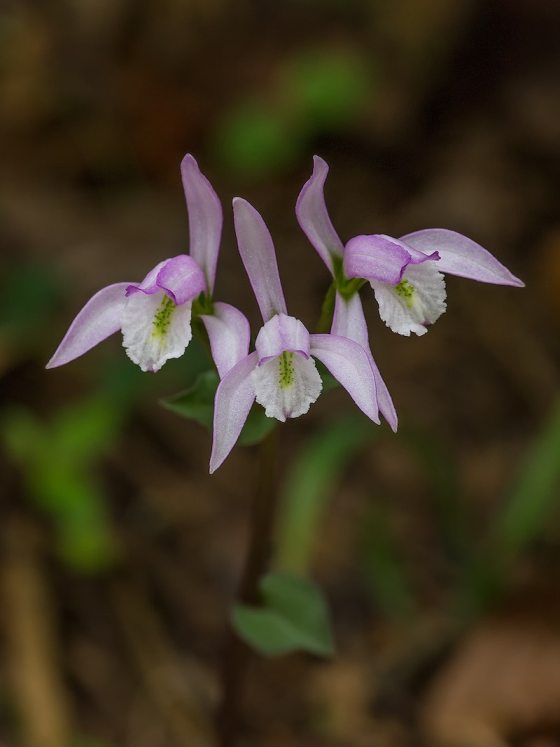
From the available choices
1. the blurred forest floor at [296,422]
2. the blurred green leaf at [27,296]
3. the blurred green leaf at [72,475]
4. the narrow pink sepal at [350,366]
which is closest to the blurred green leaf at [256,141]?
the blurred forest floor at [296,422]

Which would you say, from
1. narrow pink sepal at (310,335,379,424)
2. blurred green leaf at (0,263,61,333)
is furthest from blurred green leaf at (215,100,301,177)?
narrow pink sepal at (310,335,379,424)

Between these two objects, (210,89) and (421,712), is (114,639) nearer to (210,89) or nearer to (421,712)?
(421,712)

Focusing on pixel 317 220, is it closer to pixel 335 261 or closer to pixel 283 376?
pixel 335 261

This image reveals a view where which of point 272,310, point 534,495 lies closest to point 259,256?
point 272,310

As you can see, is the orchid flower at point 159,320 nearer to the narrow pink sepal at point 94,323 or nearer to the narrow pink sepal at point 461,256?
the narrow pink sepal at point 94,323

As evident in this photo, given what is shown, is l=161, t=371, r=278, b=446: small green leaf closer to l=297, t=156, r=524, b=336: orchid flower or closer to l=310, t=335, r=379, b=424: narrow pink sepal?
l=310, t=335, r=379, b=424: narrow pink sepal
